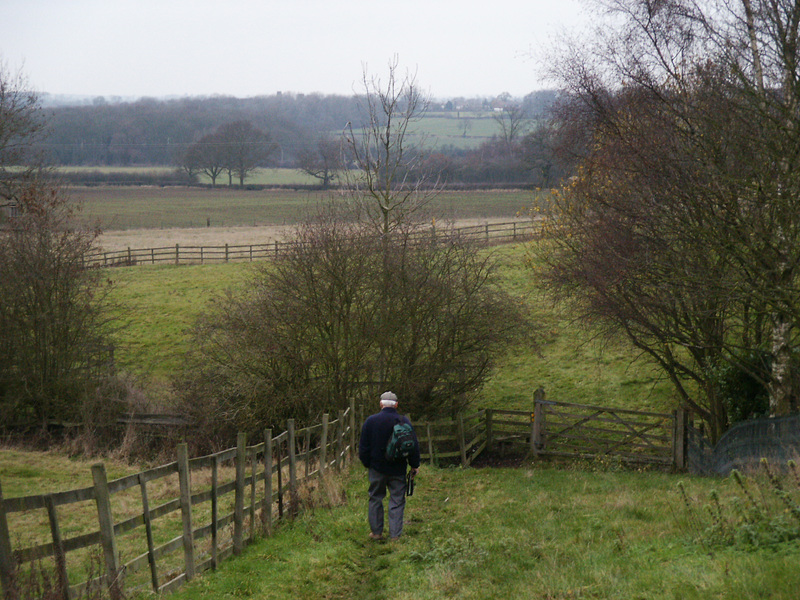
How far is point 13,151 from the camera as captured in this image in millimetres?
24359

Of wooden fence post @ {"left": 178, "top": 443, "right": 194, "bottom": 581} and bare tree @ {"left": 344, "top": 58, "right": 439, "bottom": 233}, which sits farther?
bare tree @ {"left": 344, "top": 58, "right": 439, "bottom": 233}

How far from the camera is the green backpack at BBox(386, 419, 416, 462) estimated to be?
8781 mm

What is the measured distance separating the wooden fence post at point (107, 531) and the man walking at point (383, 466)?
343cm

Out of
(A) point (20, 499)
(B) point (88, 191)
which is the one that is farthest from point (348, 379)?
(B) point (88, 191)

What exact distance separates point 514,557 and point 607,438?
11478 millimetres

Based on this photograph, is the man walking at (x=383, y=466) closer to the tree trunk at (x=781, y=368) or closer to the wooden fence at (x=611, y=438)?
the tree trunk at (x=781, y=368)

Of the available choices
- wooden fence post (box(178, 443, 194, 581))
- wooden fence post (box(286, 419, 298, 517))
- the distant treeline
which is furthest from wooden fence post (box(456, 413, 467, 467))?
the distant treeline

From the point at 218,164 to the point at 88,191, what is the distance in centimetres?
1581

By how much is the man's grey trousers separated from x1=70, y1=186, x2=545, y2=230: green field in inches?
1806

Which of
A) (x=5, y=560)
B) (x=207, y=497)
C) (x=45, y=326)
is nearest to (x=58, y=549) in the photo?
(x=5, y=560)

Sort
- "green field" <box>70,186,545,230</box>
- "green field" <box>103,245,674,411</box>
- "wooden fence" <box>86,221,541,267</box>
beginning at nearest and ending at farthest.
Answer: "green field" <box>103,245,674,411</box> → "wooden fence" <box>86,221,541,267</box> → "green field" <box>70,186,545,230</box>

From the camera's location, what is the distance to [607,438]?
18.0 metres

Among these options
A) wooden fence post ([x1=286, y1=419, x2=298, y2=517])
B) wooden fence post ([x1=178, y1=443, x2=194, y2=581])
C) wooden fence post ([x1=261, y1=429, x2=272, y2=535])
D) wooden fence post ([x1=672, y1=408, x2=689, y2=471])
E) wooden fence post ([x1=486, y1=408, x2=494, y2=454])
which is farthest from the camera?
wooden fence post ([x1=486, y1=408, x2=494, y2=454])

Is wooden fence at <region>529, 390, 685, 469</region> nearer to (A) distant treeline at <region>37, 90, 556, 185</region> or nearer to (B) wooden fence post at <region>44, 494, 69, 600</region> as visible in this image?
(B) wooden fence post at <region>44, 494, 69, 600</region>
